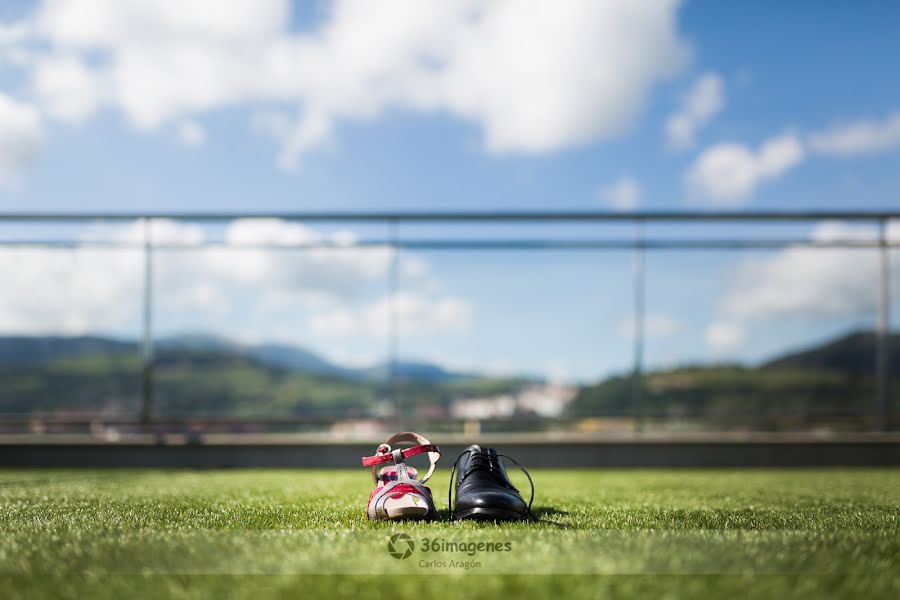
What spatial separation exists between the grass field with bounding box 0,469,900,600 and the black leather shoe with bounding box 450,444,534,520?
0.28 feet

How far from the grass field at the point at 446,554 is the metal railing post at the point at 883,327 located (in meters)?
4.04

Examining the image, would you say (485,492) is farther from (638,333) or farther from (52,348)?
(52,348)

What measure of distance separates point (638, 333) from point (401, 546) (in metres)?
5.52

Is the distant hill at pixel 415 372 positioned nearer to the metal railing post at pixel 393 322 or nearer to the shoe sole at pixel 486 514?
the metal railing post at pixel 393 322

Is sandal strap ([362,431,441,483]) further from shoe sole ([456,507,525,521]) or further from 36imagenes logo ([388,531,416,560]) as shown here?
36imagenes logo ([388,531,416,560])

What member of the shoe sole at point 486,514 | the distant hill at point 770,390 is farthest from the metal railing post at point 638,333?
the shoe sole at point 486,514

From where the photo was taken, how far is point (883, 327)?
714 cm

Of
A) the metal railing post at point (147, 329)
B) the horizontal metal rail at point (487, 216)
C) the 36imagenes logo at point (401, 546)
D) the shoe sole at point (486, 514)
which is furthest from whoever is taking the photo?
the horizontal metal rail at point (487, 216)

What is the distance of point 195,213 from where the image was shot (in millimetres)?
7242

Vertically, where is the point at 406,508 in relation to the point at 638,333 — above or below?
below

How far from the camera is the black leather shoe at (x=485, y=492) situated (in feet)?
7.89

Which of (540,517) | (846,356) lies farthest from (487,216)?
(540,517)

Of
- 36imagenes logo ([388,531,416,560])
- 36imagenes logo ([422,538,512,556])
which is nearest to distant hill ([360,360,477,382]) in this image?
36imagenes logo ([388,531,416,560])

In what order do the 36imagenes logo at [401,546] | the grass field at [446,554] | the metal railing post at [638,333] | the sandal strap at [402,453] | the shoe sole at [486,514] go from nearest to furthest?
1. the grass field at [446,554]
2. the 36imagenes logo at [401,546]
3. the shoe sole at [486,514]
4. the sandal strap at [402,453]
5. the metal railing post at [638,333]
